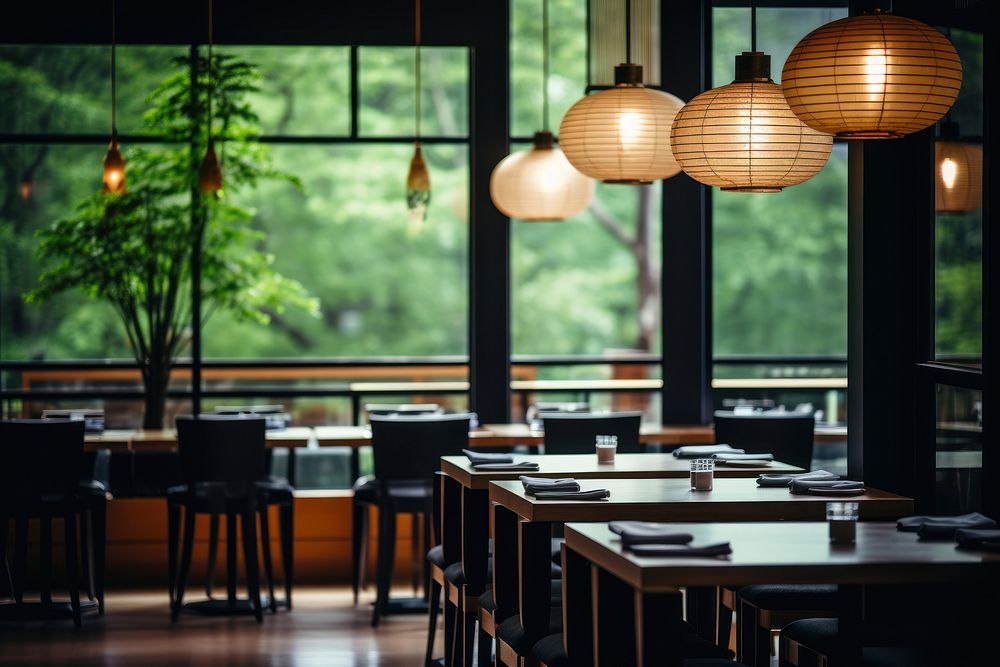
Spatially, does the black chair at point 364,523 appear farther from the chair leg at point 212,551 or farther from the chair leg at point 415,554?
the chair leg at point 212,551

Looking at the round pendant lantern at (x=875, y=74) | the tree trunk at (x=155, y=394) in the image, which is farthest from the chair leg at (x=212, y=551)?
the round pendant lantern at (x=875, y=74)

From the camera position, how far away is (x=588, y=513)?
12.4ft

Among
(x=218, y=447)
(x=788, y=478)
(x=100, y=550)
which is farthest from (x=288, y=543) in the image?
(x=788, y=478)

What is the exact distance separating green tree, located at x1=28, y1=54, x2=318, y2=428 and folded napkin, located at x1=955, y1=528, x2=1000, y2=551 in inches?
205

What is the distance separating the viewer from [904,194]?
4.46 meters

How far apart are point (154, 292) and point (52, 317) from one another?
9.30 metres

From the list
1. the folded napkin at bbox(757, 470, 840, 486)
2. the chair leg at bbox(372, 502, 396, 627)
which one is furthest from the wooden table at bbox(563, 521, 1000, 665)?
the chair leg at bbox(372, 502, 396, 627)

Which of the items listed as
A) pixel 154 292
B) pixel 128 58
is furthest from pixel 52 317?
pixel 154 292

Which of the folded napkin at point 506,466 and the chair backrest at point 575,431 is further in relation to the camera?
the chair backrest at point 575,431

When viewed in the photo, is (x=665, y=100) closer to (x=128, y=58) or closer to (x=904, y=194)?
(x=904, y=194)

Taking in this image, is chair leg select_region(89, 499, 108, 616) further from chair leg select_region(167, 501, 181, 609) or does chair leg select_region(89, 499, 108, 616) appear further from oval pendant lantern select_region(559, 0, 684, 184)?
oval pendant lantern select_region(559, 0, 684, 184)

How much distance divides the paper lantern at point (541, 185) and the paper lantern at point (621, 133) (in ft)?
5.04

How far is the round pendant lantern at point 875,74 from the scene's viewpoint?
345 centimetres

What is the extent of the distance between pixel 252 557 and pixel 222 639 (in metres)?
0.49
